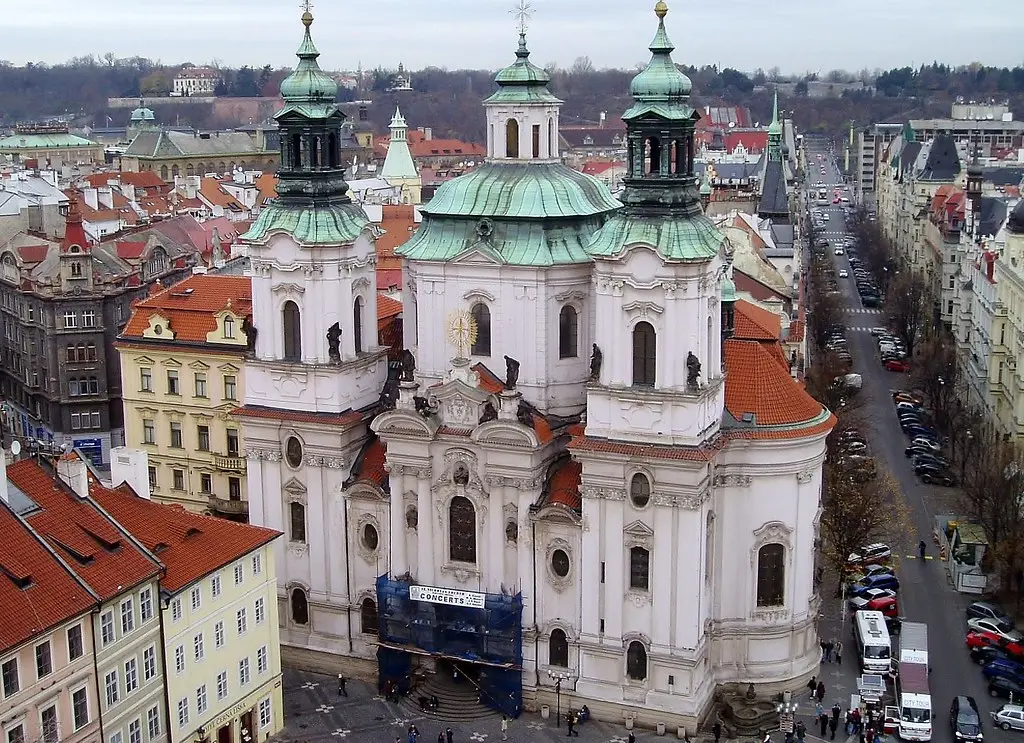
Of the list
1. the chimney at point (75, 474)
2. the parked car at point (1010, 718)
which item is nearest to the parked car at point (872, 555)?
the parked car at point (1010, 718)

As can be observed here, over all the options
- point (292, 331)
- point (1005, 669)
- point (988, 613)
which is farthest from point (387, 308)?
point (1005, 669)

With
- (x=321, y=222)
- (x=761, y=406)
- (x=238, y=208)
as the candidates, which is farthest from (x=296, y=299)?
(x=238, y=208)

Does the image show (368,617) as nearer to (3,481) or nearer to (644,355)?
(644,355)

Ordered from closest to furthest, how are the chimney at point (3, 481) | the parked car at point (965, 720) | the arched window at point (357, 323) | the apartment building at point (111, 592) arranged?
the apartment building at point (111, 592) < the chimney at point (3, 481) < the parked car at point (965, 720) < the arched window at point (357, 323)

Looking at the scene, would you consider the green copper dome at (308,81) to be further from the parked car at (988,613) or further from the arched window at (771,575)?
the parked car at (988,613)

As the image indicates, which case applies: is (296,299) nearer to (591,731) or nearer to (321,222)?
(321,222)

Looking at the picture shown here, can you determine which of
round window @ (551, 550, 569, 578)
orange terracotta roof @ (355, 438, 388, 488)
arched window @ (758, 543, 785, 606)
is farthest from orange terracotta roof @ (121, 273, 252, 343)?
arched window @ (758, 543, 785, 606)

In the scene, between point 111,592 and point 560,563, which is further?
point 560,563
